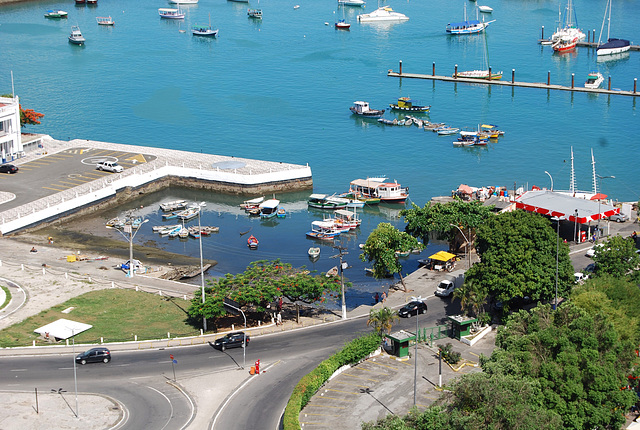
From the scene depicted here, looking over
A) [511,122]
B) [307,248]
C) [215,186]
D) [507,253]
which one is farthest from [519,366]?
[511,122]

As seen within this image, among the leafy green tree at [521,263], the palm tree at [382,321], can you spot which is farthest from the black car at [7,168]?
the leafy green tree at [521,263]

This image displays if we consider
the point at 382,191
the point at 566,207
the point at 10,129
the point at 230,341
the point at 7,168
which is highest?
the point at 10,129

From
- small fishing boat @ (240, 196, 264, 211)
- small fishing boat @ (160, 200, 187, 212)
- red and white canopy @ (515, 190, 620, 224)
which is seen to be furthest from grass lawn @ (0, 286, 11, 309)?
red and white canopy @ (515, 190, 620, 224)

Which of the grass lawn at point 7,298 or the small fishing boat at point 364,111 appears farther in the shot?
the small fishing boat at point 364,111

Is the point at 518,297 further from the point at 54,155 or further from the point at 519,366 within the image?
the point at 54,155

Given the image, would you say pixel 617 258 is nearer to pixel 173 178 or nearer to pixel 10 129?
pixel 173 178

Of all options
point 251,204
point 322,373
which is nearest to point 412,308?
point 322,373

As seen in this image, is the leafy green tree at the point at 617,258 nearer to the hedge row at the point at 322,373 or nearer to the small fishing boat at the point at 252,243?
the hedge row at the point at 322,373
